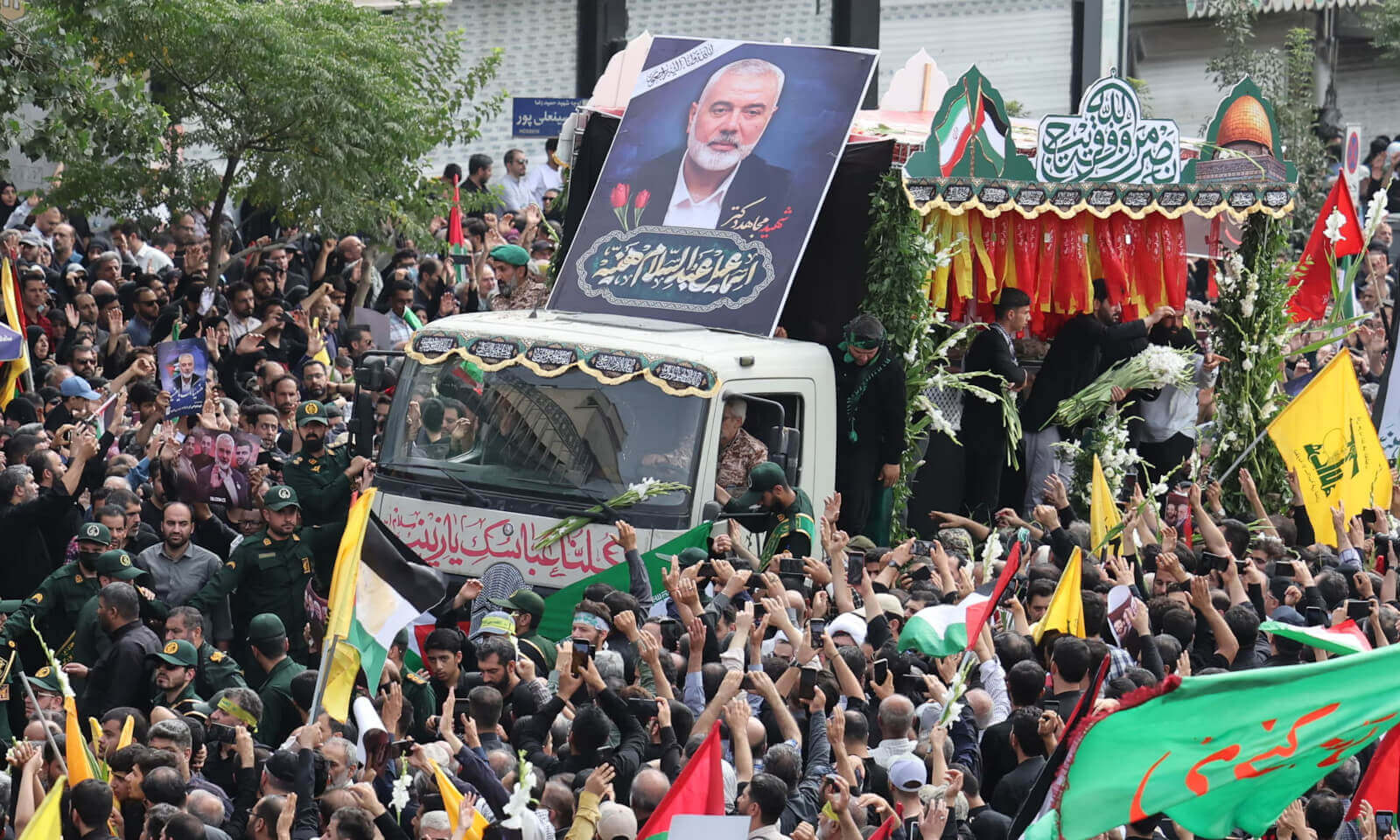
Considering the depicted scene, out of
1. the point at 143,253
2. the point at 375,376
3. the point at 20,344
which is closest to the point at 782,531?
the point at 375,376

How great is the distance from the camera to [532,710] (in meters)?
9.45

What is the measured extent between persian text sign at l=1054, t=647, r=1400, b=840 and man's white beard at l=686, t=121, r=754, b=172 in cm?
840

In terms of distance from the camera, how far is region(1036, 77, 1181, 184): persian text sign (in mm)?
14633

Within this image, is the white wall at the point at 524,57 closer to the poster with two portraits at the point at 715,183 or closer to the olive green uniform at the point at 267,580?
the poster with two portraits at the point at 715,183

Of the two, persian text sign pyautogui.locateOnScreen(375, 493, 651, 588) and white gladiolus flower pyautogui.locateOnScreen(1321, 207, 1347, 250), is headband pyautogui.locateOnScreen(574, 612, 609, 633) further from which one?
white gladiolus flower pyautogui.locateOnScreen(1321, 207, 1347, 250)

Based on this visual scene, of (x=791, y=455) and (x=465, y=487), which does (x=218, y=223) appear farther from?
(x=791, y=455)

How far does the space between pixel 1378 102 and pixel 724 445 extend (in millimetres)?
25491

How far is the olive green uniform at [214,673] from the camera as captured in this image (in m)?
10.3

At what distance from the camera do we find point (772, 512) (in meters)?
12.2

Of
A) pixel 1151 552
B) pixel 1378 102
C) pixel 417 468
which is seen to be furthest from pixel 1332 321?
pixel 1378 102

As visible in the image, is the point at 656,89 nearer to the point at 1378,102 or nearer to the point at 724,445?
the point at 724,445

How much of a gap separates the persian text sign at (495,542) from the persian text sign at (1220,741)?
551 centimetres

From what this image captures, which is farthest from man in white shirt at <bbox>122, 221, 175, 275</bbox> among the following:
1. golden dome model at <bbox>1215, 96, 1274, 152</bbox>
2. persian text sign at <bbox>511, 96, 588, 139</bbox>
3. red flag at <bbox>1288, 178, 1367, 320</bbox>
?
red flag at <bbox>1288, 178, 1367, 320</bbox>

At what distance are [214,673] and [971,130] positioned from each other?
6.55 m
